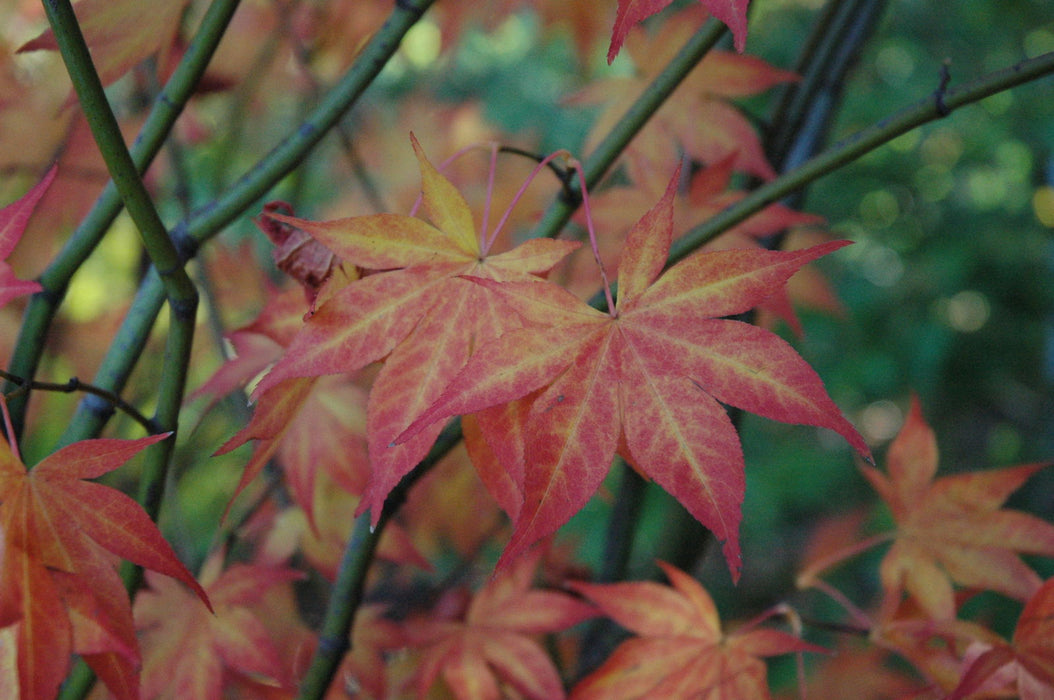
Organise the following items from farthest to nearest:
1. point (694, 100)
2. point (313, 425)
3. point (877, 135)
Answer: point (694, 100), point (313, 425), point (877, 135)

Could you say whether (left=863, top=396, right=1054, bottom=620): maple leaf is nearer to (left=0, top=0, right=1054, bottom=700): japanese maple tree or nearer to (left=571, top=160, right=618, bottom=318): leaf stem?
(left=0, top=0, right=1054, bottom=700): japanese maple tree

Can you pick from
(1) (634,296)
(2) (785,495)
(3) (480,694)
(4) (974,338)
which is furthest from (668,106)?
(4) (974,338)

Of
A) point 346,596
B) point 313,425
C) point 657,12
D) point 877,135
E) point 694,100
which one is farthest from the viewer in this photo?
point 694,100

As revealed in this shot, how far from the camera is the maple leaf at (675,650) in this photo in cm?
62

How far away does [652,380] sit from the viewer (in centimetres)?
44

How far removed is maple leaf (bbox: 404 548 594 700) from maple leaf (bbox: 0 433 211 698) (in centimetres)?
35

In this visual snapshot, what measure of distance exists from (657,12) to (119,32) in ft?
1.31

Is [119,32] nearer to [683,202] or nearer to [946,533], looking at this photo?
[683,202]

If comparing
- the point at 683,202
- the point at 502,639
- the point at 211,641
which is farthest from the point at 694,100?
the point at 211,641

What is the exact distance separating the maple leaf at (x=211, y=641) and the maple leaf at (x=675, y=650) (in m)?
0.26

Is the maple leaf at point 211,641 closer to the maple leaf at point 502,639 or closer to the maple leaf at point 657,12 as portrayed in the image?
the maple leaf at point 502,639

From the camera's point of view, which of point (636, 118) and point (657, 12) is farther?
point (636, 118)

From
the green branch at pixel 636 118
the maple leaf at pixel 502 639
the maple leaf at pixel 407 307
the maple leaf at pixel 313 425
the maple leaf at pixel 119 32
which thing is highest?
the maple leaf at pixel 119 32

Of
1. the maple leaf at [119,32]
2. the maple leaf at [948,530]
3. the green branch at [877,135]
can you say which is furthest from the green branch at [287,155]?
the maple leaf at [948,530]
